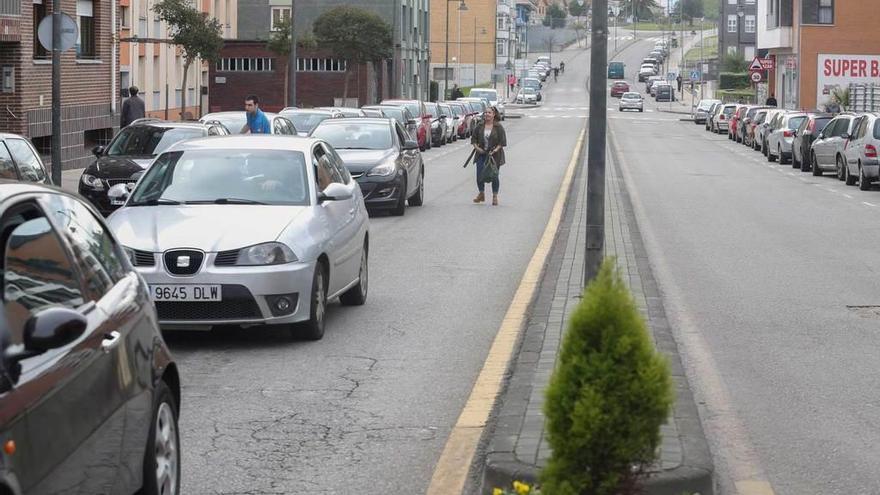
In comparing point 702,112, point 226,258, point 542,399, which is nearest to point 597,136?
point 226,258

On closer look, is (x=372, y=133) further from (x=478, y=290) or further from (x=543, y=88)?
(x=543, y=88)

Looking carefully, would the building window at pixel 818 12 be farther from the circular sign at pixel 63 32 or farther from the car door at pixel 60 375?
the car door at pixel 60 375

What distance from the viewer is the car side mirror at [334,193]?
37.7ft

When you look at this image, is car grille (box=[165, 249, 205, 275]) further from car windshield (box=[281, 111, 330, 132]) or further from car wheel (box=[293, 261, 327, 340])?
car windshield (box=[281, 111, 330, 132])

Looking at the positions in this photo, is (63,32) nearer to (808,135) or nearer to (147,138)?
(147,138)

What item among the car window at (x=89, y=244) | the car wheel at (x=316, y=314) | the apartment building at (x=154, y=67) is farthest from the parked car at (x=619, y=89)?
the car window at (x=89, y=244)

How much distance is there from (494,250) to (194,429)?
10.0 m

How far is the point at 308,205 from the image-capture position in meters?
11.5

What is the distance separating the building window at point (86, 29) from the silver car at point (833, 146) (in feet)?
59.8

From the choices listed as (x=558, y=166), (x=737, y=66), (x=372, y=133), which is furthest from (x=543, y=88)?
(x=372, y=133)

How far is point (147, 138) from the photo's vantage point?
22.8 meters

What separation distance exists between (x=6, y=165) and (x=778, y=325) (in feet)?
23.1

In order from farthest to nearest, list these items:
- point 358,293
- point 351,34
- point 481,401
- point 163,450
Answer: point 351,34 → point 358,293 → point 481,401 → point 163,450

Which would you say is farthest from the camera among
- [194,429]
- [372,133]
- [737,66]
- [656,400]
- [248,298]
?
[737,66]
